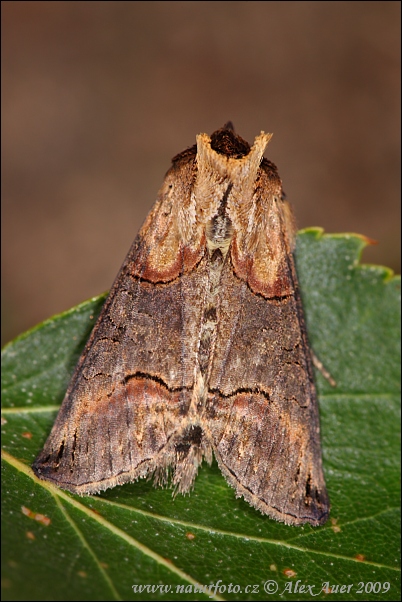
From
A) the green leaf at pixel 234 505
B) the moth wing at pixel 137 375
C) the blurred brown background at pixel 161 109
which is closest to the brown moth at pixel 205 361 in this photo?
the moth wing at pixel 137 375

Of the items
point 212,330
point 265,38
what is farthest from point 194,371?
point 265,38

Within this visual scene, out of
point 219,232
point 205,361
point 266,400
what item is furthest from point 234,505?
point 219,232

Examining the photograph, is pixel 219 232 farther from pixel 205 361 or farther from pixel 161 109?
pixel 161 109

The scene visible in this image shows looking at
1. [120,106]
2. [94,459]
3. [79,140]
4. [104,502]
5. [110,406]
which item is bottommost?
[104,502]

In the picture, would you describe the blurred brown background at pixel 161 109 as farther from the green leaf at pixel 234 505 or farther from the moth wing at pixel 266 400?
the moth wing at pixel 266 400

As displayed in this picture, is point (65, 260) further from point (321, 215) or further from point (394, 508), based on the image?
point (394, 508)

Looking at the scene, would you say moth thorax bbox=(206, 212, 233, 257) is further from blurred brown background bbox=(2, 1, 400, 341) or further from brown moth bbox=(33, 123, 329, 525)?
blurred brown background bbox=(2, 1, 400, 341)
